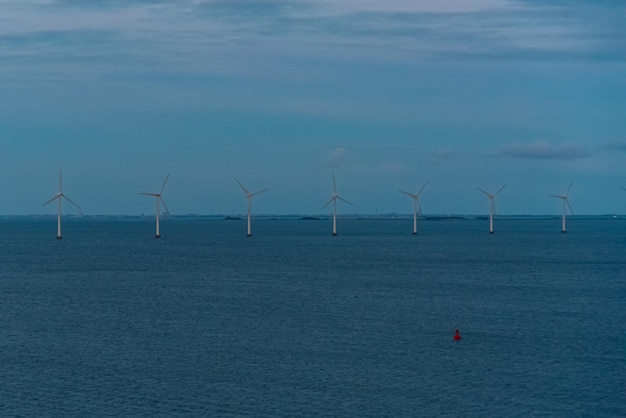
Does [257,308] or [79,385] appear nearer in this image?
[79,385]

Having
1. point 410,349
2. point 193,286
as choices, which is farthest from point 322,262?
point 410,349

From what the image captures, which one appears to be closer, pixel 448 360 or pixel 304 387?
pixel 304 387

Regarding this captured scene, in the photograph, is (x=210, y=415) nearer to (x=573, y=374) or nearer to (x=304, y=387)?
(x=304, y=387)

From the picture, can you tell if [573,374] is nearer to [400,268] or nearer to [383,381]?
[383,381]

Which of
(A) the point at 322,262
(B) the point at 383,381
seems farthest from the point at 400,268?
(B) the point at 383,381

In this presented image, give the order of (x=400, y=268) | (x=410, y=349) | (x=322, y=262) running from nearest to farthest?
(x=410, y=349), (x=400, y=268), (x=322, y=262)

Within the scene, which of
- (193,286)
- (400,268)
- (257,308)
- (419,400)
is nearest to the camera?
(419,400)
